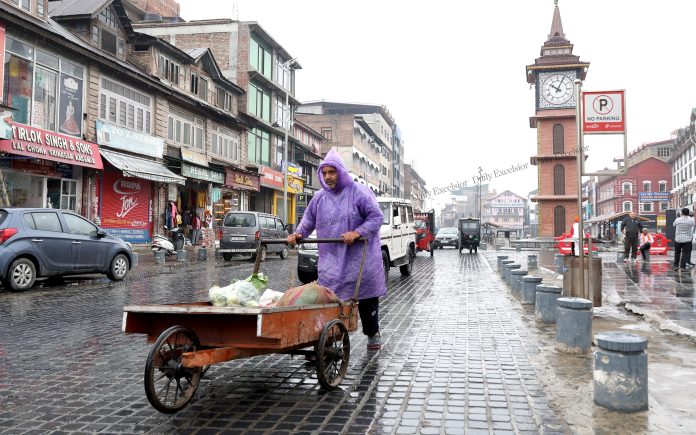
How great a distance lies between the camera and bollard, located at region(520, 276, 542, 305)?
960 centimetres

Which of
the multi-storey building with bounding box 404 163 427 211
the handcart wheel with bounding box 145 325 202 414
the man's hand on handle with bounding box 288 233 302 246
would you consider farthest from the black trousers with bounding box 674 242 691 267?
the multi-storey building with bounding box 404 163 427 211

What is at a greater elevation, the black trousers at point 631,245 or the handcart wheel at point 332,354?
the black trousers at point 631,245

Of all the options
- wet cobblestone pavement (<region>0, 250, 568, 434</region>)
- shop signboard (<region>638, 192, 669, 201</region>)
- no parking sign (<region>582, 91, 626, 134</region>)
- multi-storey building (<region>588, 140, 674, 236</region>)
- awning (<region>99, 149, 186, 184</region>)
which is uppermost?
multi-storey building (<region>588, 140, 674, 236</region>)

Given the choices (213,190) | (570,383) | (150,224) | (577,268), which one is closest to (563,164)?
(213,190)

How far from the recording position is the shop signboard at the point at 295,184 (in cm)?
3997

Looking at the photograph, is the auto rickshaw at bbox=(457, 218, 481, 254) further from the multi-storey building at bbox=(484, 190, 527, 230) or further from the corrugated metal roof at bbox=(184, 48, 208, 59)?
the multi-storey building at bbox=(484, 190, 527, 230)

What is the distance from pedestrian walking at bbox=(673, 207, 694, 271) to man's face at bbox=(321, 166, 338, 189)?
1325cm

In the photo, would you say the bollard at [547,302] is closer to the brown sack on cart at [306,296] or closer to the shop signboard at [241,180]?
the brown sack on cart at [306,296]

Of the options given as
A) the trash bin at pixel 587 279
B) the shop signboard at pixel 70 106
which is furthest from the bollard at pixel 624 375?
the shop signboard at pixel 70 106

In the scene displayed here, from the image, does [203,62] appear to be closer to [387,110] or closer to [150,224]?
[150,224]

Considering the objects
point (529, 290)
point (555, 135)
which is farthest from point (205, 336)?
point (555, 135)

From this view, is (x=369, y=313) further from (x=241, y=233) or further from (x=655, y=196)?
(x=655, y=196)

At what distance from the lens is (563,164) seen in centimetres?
4584

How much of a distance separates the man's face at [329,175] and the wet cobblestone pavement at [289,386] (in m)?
1.75
